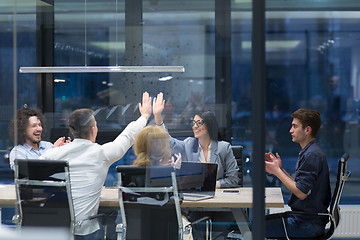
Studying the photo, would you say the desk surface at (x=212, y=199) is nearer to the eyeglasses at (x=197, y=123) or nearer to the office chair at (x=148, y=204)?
the office chair at (x=148, y=204)

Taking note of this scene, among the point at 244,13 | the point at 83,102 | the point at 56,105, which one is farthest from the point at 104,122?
the point at 244,13

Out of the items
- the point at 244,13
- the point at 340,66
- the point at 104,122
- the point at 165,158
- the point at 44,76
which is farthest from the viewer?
the point at 340,66

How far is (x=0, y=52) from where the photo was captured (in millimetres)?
4148

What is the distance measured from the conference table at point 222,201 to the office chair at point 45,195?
12 centimetres

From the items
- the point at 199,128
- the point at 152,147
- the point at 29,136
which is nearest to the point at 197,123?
the point at 199,128

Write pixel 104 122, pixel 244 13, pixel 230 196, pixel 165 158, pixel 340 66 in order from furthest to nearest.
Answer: pixel 340 66
pixel 104 122
pixel 230 196
pixel 165 158
pixel 244 13

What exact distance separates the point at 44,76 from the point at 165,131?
1.49m

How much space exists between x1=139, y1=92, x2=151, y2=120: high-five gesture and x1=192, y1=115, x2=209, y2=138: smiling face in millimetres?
410

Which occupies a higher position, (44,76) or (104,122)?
(44,76)

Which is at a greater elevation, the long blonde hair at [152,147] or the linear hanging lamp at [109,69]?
the linear hanging lamp at [109,69]

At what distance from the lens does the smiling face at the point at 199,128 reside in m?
4.57

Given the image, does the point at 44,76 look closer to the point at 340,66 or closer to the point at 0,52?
the point at 0,52

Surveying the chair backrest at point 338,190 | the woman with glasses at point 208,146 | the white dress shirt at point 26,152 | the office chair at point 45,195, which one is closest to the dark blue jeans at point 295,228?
the chair backrest at point 338,190

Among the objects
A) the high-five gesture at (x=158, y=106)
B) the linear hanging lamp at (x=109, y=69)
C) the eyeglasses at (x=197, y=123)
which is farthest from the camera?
the linear hanging lamp at (x=109, y=69)
